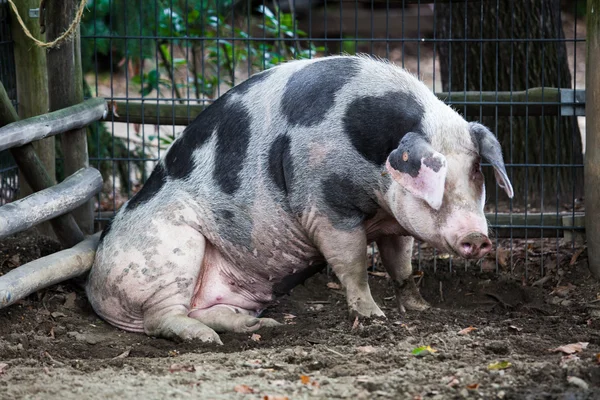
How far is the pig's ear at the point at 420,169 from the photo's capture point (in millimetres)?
4543

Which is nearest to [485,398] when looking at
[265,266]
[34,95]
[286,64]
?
[265,266]

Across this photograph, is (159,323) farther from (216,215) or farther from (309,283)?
(309,283)

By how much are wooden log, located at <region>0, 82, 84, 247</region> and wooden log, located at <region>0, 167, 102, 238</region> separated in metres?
0.14

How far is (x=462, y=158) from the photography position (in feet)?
15.7

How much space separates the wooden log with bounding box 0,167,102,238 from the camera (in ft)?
17.1

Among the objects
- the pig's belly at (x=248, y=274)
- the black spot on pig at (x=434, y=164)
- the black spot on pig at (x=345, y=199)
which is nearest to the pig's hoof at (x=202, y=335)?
the pig's belly at (x=248, y=274)

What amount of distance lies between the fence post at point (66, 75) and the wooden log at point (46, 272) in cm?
68

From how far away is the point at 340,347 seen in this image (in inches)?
179

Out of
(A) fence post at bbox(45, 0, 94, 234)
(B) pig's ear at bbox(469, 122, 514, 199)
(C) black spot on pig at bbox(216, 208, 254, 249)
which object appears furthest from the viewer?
(A) fence post at bbox(45, 0, 94, 234)

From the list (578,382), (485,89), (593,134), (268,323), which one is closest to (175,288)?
(268,323)

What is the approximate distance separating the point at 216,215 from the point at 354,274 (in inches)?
35.4

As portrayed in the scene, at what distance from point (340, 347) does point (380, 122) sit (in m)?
1.26

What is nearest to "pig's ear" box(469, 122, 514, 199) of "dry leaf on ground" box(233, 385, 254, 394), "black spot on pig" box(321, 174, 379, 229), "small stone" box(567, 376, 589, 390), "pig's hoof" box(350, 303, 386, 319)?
"black spot on pig" box(321, 174, 379, 229)

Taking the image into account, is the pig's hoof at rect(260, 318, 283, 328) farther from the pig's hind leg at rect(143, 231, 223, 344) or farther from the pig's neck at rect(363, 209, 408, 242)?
the pig's neck at rect(363, 209, 408, 242)
